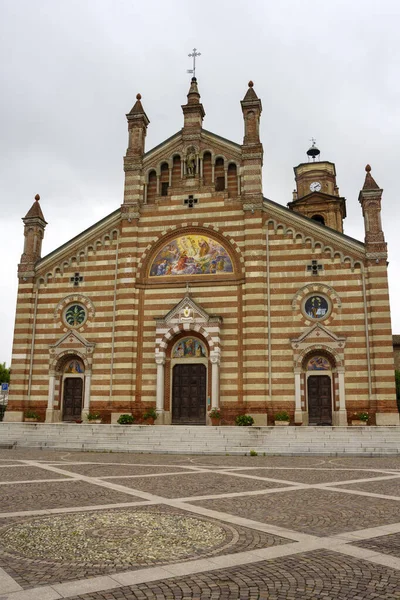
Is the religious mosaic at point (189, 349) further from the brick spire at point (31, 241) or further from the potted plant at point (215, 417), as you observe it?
the brick spire at point (31, 241)

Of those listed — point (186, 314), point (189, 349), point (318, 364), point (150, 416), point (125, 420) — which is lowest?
point (125, 420)

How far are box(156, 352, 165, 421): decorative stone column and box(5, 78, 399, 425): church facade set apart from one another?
0.06 metres

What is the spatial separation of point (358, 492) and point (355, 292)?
17986 mm

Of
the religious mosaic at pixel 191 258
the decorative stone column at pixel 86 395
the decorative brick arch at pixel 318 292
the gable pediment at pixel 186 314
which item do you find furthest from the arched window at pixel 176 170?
the decorative stone column at pixel 86 395

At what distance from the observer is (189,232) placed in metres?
31.6

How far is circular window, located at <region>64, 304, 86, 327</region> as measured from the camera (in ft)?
104

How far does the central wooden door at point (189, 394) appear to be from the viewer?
29.5 metres

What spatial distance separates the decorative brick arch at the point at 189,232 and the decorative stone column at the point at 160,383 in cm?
512

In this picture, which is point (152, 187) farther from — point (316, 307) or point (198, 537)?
point (198, 537)

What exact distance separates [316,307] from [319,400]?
513 cm

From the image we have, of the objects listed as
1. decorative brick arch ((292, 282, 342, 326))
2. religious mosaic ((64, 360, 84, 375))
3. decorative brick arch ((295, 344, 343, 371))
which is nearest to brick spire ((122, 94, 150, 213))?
religious mosaic ((64, 360, 84, 375))

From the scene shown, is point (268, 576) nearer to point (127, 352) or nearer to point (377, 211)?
point (127, 352)

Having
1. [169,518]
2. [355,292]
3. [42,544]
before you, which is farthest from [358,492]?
[355,292]

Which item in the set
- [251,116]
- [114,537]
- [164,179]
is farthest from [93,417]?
[114,537]
